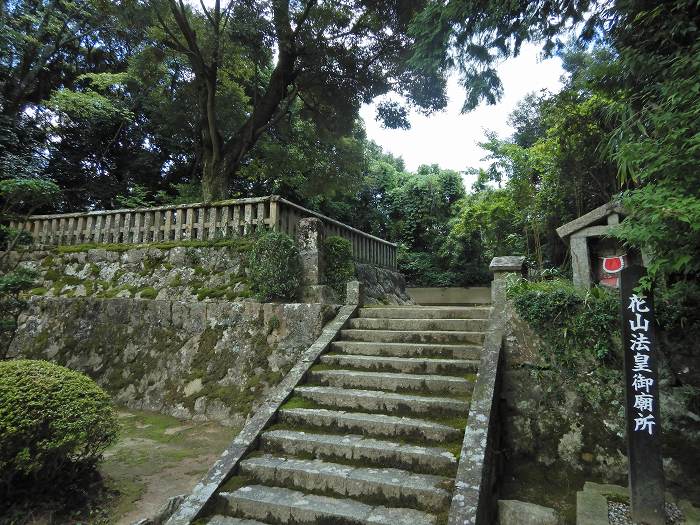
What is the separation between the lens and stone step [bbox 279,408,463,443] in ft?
12.0

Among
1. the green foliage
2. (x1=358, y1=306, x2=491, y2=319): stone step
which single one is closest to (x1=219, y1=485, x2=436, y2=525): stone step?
the green foliage

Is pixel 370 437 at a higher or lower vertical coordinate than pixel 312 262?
lower

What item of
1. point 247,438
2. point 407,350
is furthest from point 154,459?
point 407,350

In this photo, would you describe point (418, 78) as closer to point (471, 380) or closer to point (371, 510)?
point (471, 380)

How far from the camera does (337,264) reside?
6.81 m

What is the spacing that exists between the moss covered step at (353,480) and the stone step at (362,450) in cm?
9

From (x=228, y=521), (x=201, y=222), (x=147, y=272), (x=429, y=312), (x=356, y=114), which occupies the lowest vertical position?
(x=228, y=521)

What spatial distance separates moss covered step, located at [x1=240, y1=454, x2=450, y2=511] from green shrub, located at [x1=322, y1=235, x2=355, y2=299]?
3.36m

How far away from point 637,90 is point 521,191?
276 inches

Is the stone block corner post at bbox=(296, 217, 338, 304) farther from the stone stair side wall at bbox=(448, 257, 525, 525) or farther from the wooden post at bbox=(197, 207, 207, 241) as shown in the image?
the stone stair side wall at bbox=(448, 257, 525, 525)

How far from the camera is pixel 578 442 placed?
4043 millimetres

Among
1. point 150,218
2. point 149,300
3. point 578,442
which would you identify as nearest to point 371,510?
point 578,442

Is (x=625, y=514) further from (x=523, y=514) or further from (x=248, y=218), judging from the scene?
(x=248, y=218)

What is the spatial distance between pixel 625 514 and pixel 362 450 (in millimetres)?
2193
